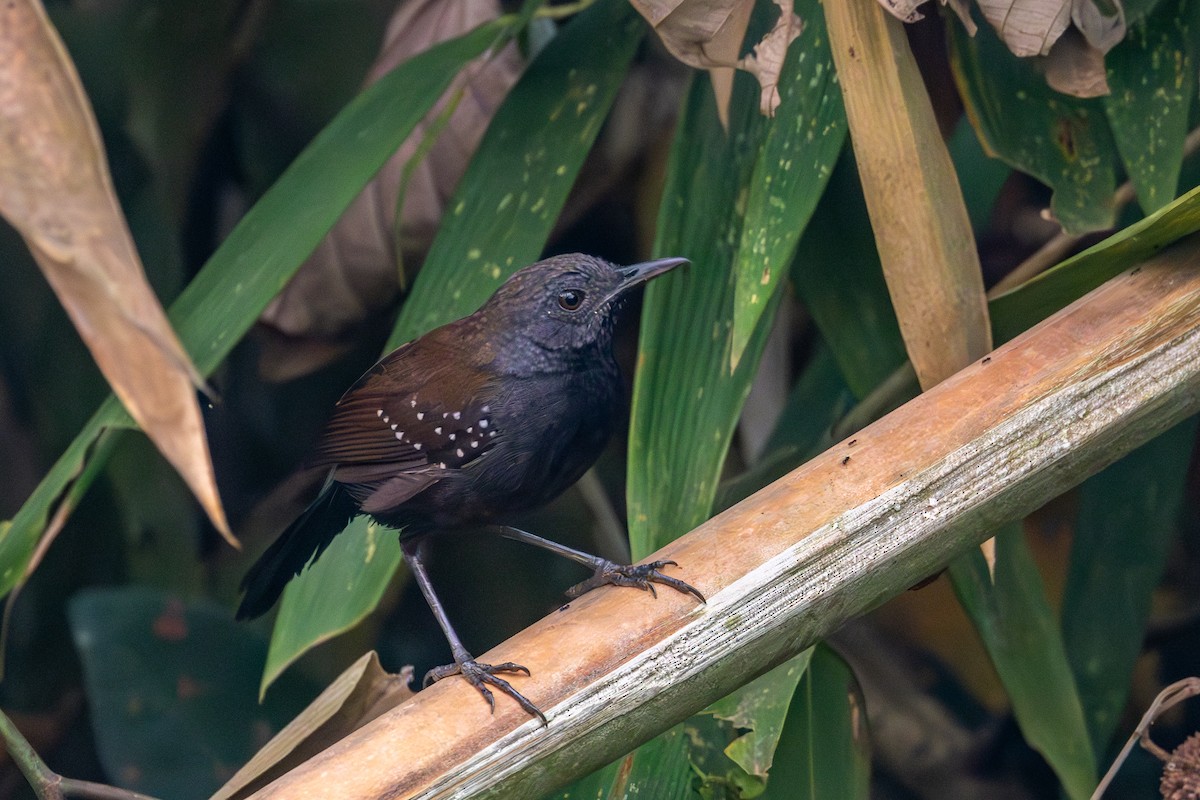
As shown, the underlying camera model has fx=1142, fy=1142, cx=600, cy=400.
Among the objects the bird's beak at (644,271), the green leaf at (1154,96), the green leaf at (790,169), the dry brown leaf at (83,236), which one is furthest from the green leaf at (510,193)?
the dry brown leaf at (83,236)

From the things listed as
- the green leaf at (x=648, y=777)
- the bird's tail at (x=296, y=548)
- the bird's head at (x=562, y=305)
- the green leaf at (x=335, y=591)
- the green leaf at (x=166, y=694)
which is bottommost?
the green leaf at (x=166, y=694)

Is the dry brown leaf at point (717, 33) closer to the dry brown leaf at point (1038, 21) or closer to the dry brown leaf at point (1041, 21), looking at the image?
the dry brown leaf at point (1041, 21)

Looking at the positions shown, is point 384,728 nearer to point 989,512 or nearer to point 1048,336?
point 989,512

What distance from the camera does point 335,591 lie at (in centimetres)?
185

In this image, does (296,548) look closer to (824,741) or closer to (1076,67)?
(824,741)

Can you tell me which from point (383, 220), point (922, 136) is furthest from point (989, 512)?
point (383, 220)

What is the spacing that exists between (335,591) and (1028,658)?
1129 millimetres

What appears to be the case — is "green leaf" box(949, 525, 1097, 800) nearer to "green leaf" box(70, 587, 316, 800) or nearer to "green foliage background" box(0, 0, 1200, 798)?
"green foliage background" box(0, 0, 1200, 798)

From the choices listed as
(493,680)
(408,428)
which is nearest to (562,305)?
(408,428)

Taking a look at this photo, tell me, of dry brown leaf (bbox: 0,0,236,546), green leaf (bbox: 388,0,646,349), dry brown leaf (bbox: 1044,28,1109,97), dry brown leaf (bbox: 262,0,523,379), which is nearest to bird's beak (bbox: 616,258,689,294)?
green leaf (bbox: 388,0,646,349)

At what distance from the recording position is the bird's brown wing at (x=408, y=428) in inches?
67.6

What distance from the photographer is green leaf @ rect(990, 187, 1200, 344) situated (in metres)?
1.38

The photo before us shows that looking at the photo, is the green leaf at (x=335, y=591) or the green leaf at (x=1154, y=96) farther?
the green leaf at (x=335, y=591)

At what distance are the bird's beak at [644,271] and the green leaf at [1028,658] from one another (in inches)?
26.5
